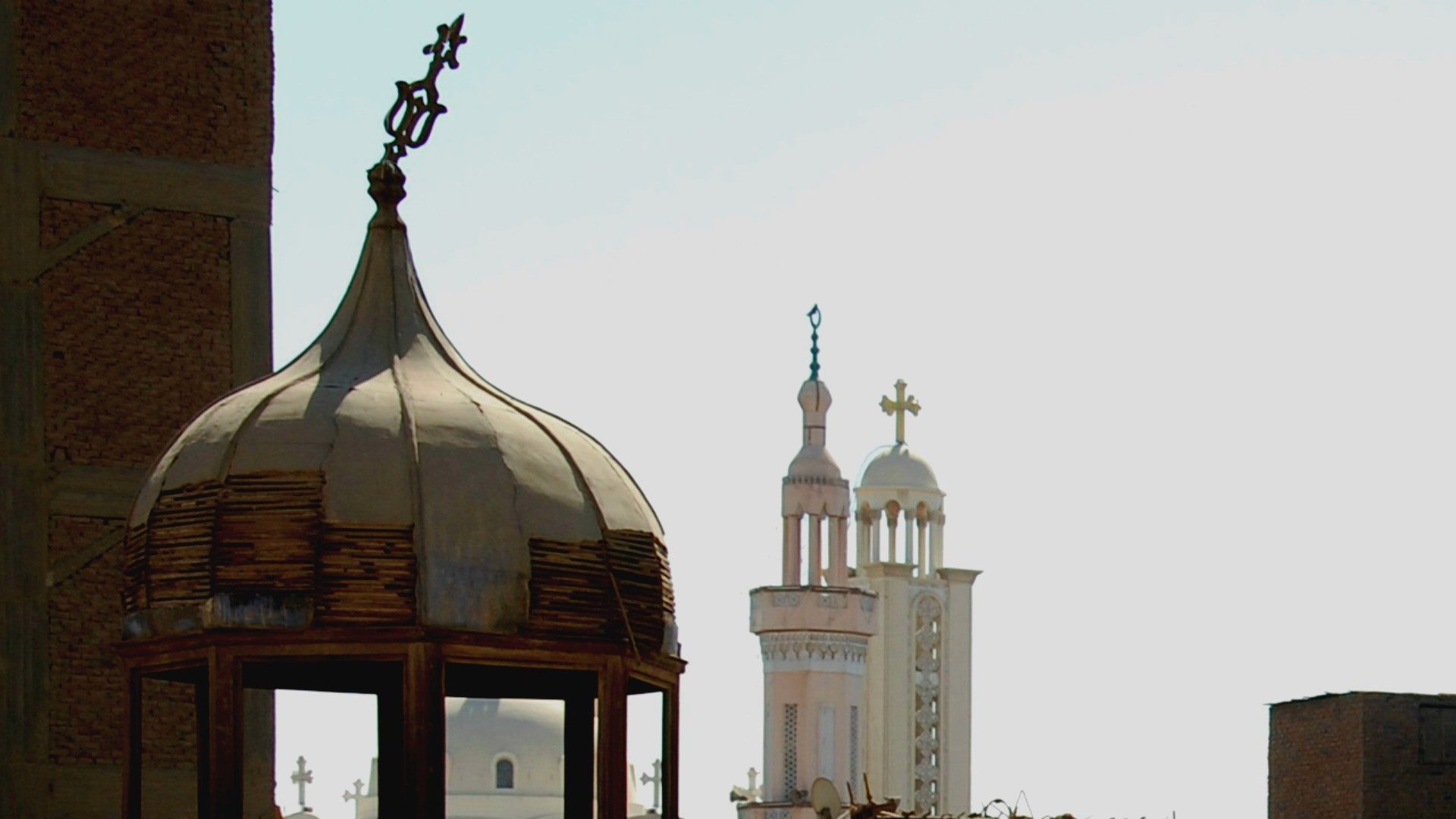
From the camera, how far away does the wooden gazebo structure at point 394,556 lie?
46.8 ft

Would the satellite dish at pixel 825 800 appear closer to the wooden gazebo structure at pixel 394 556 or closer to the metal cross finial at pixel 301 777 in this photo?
the wooden gazebo structure at pixel 394 556

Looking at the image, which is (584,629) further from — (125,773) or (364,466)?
(125,773)

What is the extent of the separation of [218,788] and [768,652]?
79487mm

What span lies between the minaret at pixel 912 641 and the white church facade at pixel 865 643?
A: 3 cm

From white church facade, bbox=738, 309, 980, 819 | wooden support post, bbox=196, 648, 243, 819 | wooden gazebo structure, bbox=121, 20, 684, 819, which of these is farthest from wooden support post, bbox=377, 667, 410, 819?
white church facade, bbox=738, 309, 980, 819

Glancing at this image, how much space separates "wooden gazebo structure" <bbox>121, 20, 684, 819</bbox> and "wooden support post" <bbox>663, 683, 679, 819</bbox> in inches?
0.6

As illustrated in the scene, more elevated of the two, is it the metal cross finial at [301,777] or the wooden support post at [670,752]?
the wooden support post at [670,752]

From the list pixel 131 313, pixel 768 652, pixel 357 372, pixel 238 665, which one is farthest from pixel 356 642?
pixel 768 652

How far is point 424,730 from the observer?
14336 mm

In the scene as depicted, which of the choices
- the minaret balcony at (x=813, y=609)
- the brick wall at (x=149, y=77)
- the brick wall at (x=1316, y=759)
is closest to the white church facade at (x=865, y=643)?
the minaret balcony at (x=813, y=609)

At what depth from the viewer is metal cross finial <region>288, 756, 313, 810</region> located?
316 ft

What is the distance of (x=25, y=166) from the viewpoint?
2194cm

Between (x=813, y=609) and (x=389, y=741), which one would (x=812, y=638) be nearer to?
(x=813, y=609)

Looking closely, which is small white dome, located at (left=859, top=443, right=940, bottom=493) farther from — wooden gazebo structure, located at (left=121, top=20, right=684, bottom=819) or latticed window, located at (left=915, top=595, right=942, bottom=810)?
wooden gazebo structure, located at (left=121, top=20, right=684, bottom=819)
